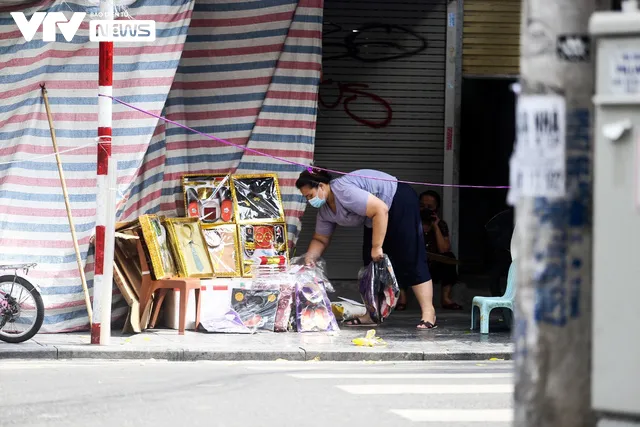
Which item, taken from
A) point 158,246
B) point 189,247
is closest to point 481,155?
point 189,247

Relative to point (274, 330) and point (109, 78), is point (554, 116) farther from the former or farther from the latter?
point (274, 330)

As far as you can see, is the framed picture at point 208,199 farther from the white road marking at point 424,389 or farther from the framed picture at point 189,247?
the white road marking at point 424,389

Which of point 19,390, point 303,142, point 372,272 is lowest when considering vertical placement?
point 19,390

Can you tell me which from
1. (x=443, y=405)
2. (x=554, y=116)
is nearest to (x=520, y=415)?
(x=554, y=116)

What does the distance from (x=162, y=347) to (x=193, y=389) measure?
7.36ft

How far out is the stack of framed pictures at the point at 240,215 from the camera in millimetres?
12305

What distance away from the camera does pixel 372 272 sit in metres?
11.8

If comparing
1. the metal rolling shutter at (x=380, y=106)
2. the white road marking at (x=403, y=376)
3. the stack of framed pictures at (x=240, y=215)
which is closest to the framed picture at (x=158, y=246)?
the stack of framed pictures at (x=240, y=215)

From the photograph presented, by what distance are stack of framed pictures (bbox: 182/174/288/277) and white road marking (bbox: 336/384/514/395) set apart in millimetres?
4249

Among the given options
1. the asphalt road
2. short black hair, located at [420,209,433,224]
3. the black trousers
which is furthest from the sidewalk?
short black hair, located at [420,209,433,224]

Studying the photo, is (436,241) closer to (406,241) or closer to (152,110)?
(406,241)

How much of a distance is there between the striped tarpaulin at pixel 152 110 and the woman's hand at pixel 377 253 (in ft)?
Answer: 3.97

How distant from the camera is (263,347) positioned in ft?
34.2

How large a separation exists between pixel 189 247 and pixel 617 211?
8397 mm
